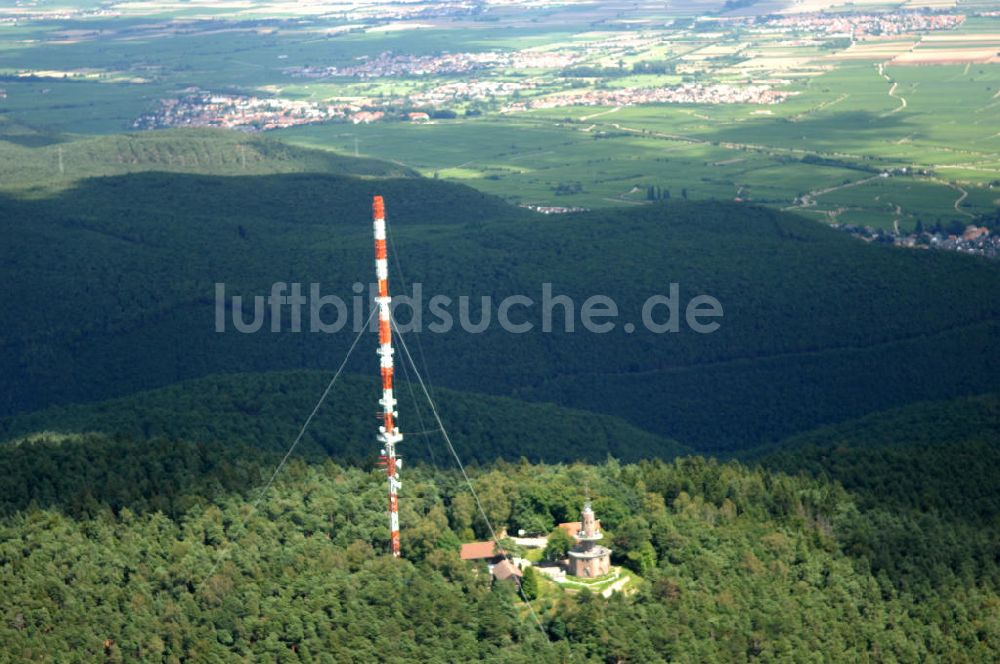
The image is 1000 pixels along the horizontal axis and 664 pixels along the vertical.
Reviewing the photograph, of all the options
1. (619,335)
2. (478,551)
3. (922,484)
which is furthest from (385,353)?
(619,335)

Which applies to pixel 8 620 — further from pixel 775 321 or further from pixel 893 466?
pixel 775 321

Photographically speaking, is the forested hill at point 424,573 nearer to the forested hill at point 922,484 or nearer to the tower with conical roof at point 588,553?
the forested hill at point 922,484

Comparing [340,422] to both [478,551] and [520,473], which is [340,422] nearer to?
[520,473]

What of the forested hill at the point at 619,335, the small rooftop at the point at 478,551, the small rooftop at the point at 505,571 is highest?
the small rooftop at the point at 478,551

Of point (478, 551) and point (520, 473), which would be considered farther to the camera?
point (520, 473)

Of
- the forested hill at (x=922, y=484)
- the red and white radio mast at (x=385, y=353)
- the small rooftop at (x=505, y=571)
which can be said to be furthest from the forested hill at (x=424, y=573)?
the red and white radio mast at (x=385, y=353)

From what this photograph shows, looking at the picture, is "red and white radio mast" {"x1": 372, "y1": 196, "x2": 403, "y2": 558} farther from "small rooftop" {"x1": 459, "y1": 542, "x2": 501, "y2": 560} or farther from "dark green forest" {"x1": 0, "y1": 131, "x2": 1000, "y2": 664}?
"dark green forest" {"x1": 0, "y1": 131, "x2": 1000, "y2": 664}

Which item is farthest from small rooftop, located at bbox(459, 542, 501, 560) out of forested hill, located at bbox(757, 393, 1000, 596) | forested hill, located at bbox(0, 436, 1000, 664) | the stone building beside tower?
forested hill, located at bbox(757, 393, 1000, 596)
